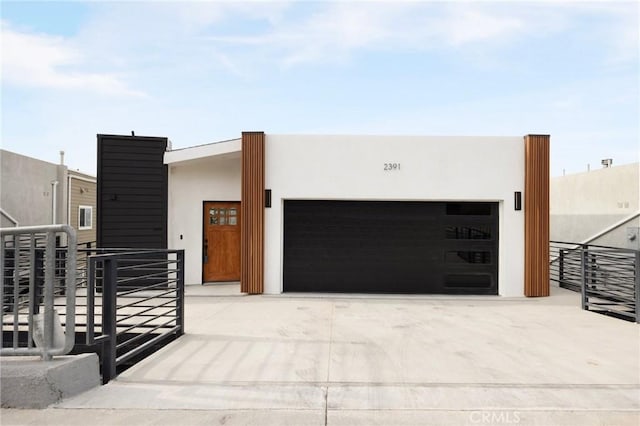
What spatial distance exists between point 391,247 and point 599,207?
9828 mm

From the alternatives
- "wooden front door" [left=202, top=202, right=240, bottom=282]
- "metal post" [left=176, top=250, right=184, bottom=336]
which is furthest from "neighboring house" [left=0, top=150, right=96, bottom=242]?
"metal post" [left=176, top=250, right=184, bottom=336]

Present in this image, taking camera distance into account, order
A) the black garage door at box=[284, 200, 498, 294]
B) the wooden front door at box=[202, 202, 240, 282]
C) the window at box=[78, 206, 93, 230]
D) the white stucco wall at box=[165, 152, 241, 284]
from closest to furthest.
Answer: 1. the black garage door at box=[284, 200, 498, 294]
2. the white stucco wall at box=[165, 152, 241, 284]
3. the wooden front door at box=[202, 202, 240, 282]
4. the window at box=[78, 206, 93, 230]

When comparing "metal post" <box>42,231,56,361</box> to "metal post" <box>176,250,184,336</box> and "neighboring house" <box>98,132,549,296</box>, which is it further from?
"neighboring house" <box>98,132,549,296</box>

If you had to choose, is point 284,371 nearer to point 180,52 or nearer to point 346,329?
point 346,329

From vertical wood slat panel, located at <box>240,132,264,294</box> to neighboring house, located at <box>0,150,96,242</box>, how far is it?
946 cm

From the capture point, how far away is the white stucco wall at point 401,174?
31.4 feet

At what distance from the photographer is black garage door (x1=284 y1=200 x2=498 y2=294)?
9773 mm

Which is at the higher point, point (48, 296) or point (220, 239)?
point (220, 239)

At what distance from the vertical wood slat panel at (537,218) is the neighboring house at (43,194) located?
15751mm

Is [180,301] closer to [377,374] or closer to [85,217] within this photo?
[377,374]

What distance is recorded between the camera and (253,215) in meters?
9.55

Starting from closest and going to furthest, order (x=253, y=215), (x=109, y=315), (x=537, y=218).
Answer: (x=109, y=315), (x=537, y=218), (x=253, y=215)

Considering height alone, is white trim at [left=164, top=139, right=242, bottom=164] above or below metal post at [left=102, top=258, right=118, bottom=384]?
above

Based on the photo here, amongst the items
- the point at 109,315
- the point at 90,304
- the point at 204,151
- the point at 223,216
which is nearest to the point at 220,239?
the point at 223,216
